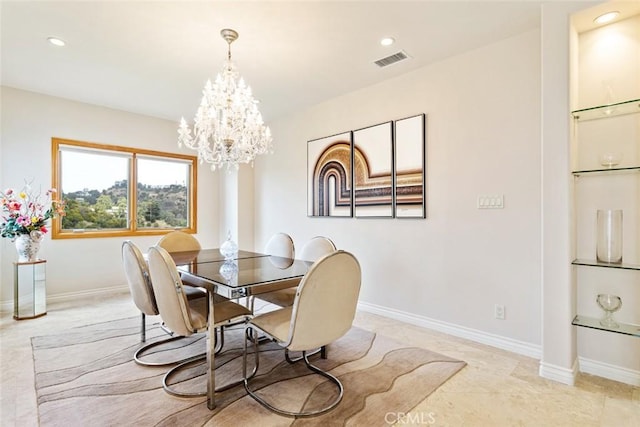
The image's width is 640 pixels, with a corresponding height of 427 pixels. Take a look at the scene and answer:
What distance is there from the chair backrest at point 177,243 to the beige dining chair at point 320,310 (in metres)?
1.93

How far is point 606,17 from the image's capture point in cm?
215

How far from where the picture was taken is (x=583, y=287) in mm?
2311

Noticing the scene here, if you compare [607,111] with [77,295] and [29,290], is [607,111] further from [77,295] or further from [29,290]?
[77,295]

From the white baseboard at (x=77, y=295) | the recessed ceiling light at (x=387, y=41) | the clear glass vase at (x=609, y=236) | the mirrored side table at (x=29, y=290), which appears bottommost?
the white baseboard at (x=77, y=295)

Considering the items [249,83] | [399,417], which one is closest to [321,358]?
[399,417]

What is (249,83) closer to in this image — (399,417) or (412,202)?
(412,202)

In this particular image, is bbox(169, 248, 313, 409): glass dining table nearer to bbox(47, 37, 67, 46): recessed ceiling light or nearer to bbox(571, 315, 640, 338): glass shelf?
bbox(571, 315, 640, 338): glass shelf

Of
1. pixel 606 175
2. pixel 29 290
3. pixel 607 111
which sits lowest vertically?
pixel 29 290

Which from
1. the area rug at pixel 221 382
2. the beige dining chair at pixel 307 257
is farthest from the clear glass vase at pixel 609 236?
the beige dining chair at pixel 307 257

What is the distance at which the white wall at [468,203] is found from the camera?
2.58 m

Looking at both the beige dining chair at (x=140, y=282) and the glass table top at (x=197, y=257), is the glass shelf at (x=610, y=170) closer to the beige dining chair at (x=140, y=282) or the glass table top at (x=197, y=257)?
the glass table top at (x=197, y=257)

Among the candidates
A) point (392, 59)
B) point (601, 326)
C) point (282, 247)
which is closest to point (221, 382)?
point (282, 247)

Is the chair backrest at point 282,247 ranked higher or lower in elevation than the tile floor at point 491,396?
higher

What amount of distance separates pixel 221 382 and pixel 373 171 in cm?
255
